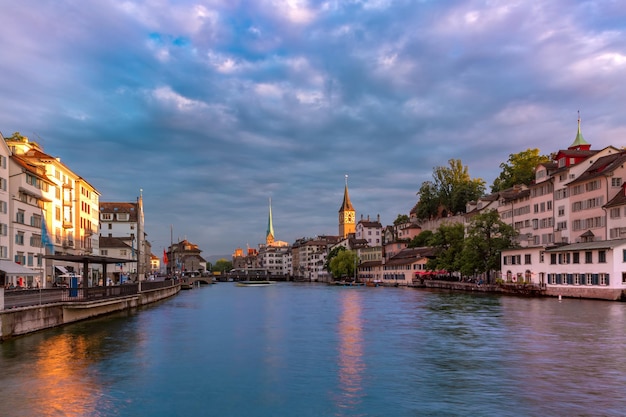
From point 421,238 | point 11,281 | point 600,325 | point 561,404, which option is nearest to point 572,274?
point 600,325

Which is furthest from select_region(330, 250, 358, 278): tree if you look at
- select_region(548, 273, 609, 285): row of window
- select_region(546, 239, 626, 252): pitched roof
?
select_region(546, 239, 626, 252): pitched roof

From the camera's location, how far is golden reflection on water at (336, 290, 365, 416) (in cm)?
2059

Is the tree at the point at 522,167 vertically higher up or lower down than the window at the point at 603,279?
higher up

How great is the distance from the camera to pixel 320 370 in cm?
2583

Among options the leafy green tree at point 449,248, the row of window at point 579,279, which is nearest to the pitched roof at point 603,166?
the row of window at point 579,279

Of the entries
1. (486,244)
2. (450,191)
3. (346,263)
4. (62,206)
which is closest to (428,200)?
(450,191)

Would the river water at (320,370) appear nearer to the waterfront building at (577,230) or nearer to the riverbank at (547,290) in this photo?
the riverbank at (547,290)

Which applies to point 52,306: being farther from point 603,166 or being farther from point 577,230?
point 603,166

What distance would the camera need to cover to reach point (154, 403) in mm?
20094

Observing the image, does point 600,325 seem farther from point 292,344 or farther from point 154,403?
point 154,403

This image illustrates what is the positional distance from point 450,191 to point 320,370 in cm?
13808

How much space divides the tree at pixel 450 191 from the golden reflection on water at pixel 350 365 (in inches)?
4338

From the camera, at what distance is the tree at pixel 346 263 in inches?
7318

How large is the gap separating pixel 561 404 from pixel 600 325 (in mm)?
24930
